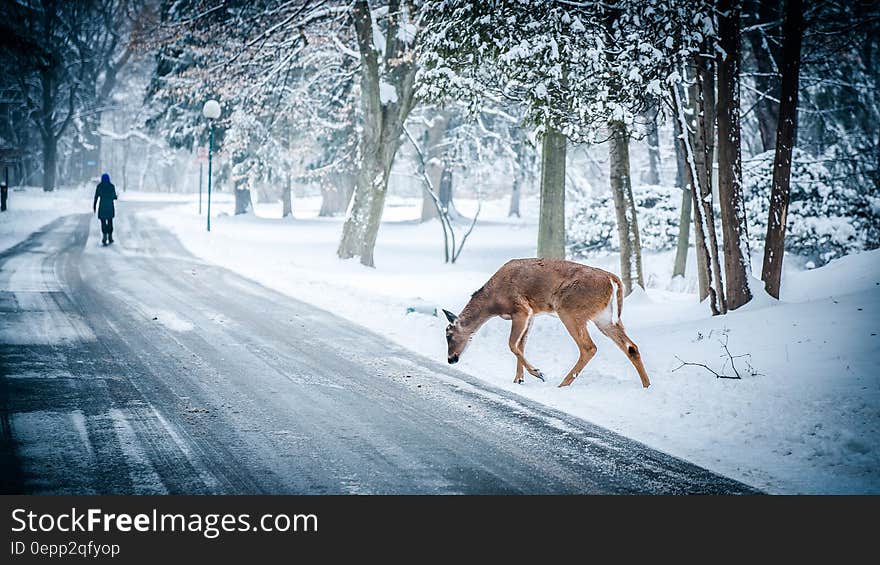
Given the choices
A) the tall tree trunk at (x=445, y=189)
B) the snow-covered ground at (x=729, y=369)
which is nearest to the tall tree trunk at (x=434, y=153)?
the tall tree trunk at (x=445, y=189)

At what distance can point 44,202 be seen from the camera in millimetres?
43000

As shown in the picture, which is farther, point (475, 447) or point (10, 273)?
point (10, 273)

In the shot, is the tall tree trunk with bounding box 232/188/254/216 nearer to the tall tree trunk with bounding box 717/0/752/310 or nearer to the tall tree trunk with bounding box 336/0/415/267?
the tall tree trunk with bounding box 336/0/415/267

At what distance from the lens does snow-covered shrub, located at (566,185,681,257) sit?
23.5 m

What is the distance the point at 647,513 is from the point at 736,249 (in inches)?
251

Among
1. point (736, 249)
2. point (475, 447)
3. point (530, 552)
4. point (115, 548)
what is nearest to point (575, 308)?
point (475, 447)

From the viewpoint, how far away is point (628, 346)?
25.3 ft

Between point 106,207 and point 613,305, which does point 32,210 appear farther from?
point 613,305

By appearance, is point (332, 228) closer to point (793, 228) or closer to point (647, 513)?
point (793, 228)

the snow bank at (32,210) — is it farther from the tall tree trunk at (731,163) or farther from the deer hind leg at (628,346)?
the tall tree trunk at (731,163)

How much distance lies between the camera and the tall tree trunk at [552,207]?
15.4 meters

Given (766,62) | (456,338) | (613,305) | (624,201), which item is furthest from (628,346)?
(766,62)

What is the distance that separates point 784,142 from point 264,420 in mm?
7590

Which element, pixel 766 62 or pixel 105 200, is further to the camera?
pixel 105 200
